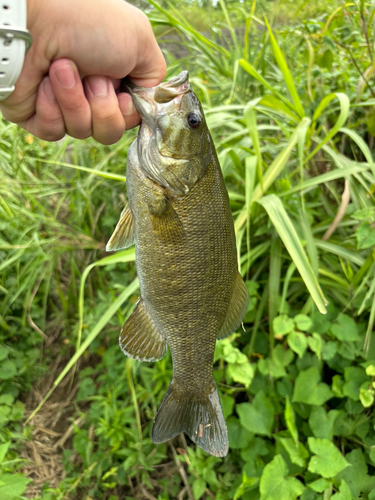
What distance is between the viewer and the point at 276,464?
1.43m

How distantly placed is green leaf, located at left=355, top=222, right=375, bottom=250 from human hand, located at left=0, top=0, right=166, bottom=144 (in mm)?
1085

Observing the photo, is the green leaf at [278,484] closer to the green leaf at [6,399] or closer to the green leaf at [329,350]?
the green leaf at [329,350]

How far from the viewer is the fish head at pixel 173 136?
1012 millimetres

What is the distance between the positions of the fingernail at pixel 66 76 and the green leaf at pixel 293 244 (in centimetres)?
99

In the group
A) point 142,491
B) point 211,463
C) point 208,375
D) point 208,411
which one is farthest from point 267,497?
point 142,491

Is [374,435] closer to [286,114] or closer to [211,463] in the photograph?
[211,463]

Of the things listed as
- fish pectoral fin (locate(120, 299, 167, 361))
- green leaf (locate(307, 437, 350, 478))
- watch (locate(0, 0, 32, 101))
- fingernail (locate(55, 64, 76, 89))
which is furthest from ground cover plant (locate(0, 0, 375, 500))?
watch (locate(0, 0, 32, 101))

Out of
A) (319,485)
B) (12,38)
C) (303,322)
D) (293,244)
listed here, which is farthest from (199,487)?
(12,38)

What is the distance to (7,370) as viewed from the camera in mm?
2209

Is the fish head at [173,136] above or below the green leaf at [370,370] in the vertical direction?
above

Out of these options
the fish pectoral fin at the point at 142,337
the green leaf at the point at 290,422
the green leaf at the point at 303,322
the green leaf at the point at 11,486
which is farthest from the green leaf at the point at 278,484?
the green leaf at the point at 11,486

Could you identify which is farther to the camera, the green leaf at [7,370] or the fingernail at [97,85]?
the green leaf at [7,370]

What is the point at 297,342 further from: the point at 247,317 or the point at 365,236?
the point at 365,236

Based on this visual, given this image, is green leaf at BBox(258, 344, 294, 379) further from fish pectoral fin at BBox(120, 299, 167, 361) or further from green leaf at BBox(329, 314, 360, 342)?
fish pectoral fin at BBox(120, 299, 167, 361)
